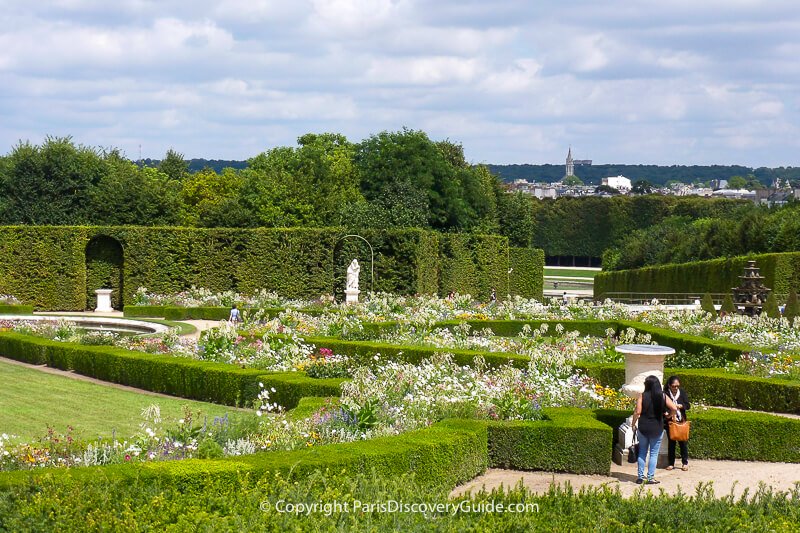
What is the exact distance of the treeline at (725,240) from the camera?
4728 centimetres

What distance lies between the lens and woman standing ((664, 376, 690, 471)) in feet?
38.3

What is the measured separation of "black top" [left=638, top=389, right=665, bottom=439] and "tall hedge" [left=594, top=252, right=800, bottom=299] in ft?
91.3

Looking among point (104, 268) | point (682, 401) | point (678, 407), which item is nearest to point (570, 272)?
point (104, 268)

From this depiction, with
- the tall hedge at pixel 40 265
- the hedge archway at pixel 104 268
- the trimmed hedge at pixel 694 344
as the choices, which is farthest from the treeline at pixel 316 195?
the trimmed hedge at pixel 694 344

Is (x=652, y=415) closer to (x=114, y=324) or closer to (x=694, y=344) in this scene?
(x=694, y=344)

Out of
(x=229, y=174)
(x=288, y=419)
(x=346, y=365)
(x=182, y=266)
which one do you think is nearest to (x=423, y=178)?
(x=182, y=266)

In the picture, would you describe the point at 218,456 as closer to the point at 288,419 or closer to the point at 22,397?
the point at 288,419

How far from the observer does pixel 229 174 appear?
65875 millimetres

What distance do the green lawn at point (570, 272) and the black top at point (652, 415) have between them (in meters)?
79.2

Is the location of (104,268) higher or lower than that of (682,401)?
higher

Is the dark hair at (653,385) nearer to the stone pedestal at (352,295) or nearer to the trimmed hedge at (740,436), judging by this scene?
the trimmed hedge at (740,436)

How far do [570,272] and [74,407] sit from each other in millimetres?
81843

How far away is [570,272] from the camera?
94625mm

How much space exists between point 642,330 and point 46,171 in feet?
99.7
